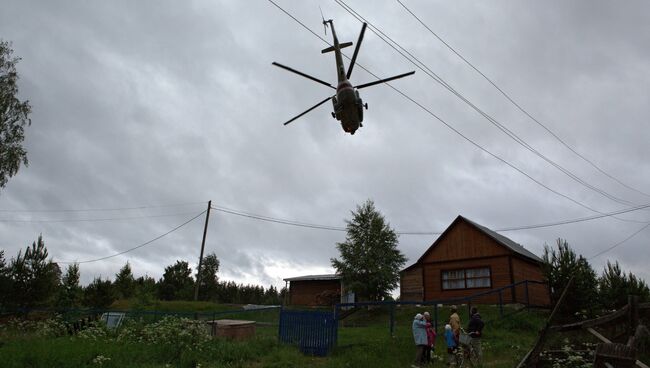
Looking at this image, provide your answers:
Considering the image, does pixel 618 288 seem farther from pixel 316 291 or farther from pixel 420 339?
pixel 316 291

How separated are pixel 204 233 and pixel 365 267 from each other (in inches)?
554

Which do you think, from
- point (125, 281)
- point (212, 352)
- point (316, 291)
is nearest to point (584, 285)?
point (212, 352)

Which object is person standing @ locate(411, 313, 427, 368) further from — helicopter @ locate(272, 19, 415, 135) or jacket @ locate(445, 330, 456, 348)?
helicopter @ locate(272, 19, 415, 135)

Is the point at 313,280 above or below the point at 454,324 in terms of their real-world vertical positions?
above

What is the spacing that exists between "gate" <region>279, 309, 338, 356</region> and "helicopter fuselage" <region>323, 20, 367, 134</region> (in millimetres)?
7759

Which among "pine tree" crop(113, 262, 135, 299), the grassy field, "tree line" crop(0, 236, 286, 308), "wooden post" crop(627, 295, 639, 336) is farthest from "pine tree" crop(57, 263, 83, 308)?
"wooden post" crop(627, 295, 639, 336)

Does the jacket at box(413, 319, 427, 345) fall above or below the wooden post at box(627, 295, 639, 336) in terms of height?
Answer: below

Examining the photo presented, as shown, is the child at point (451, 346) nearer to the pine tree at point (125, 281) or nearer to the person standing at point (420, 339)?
the person standing at point (420, 339)

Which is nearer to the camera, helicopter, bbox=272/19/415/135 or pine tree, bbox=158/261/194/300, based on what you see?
helicopter, bbox=272/19/415/135

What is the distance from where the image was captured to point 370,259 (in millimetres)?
33094

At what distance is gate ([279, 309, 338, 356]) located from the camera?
14719mm

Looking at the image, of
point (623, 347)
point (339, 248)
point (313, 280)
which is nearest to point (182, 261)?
point (313, 280)

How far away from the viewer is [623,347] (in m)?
6.29

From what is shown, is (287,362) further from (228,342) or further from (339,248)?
(339,248)
